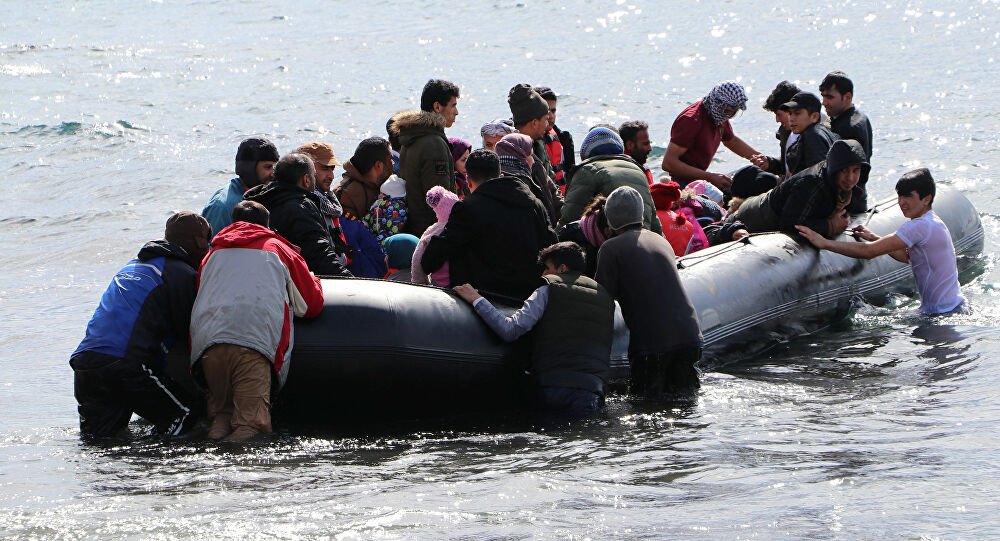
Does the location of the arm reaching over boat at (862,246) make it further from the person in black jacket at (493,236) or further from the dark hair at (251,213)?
the dark hair at (251,213)

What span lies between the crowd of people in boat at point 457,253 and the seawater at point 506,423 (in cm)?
31

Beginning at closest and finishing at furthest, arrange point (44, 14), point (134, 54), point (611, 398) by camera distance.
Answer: point (611, 398)
point (134, 54)
point (44, 14)

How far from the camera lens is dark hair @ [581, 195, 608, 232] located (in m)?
6.69

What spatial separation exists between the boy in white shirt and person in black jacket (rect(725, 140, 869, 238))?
0.42 ft

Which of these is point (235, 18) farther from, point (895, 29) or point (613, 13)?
point (895, 29)

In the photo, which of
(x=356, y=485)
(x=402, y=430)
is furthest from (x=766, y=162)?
(x=356, y=485)

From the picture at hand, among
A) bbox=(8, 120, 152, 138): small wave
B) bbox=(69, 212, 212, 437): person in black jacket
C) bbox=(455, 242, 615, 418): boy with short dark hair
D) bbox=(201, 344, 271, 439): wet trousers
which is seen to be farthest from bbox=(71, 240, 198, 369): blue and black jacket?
bbox=(8, 120, 152, 138): small wave

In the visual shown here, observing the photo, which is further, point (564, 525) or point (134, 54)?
point (134, 54)

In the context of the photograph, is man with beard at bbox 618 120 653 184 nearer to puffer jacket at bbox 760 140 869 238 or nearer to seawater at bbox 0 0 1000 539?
puffer jacket at bbox 760 140 869 238

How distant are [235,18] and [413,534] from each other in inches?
1315

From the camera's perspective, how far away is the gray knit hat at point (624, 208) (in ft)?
20.9

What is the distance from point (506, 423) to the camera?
20.2ft

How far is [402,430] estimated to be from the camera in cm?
606

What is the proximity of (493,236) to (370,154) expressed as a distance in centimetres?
153
